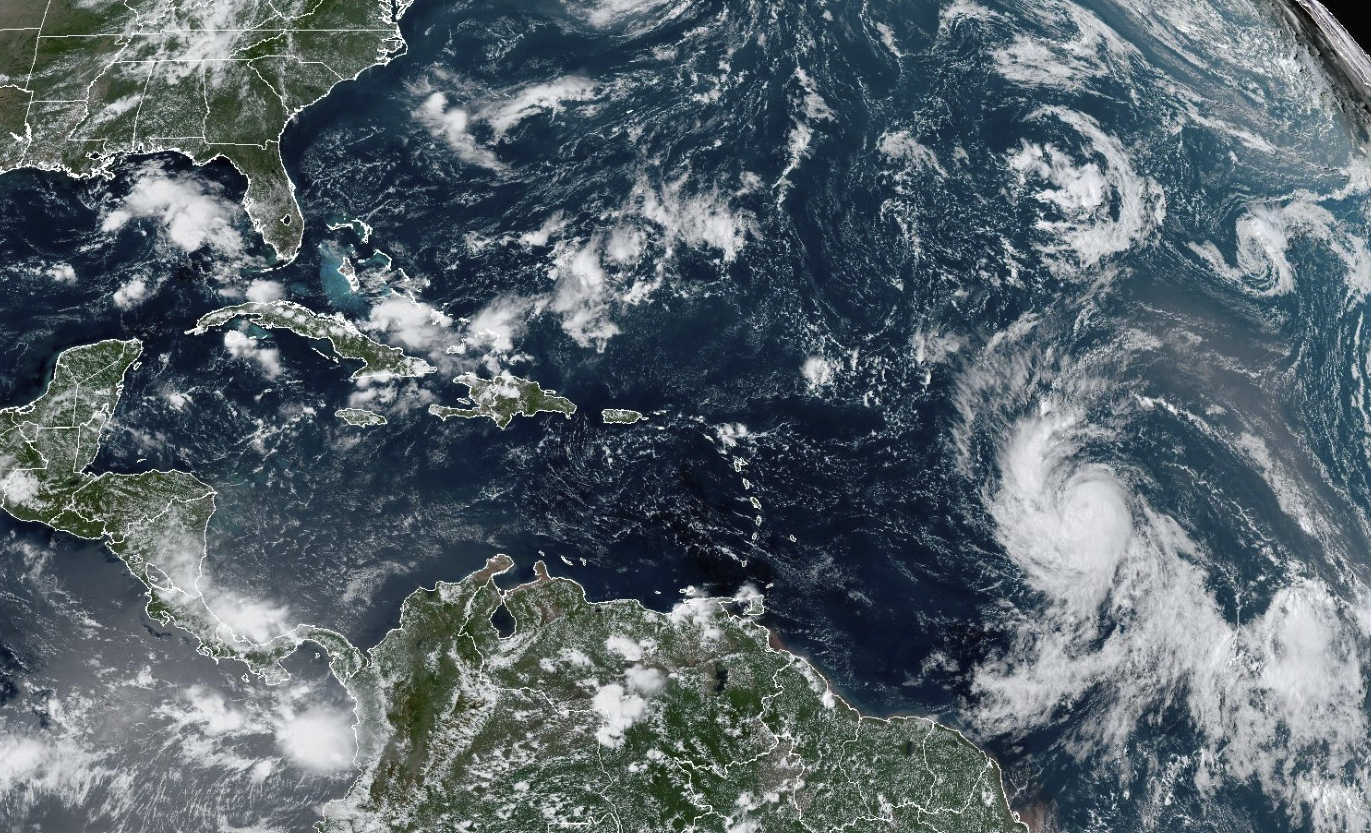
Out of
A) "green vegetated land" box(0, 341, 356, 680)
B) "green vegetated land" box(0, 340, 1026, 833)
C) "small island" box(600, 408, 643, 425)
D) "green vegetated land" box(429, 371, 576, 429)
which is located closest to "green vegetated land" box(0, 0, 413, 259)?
"green vegetated land" box(0, 341, 356, 680)

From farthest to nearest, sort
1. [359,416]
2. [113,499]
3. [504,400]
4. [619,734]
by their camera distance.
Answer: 1. [504,400]
2. [359,416]
3. [113,499]
4. [619,734]

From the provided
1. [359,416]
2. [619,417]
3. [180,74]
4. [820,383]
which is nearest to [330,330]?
[359,416]

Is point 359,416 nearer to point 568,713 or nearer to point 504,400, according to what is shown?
point 504,400

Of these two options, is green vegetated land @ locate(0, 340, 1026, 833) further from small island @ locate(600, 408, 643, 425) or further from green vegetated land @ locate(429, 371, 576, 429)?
small island @ locate(600, 408, 643, 425)

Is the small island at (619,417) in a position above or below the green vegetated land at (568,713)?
above

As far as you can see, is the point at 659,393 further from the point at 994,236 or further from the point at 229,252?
the point at 229,252

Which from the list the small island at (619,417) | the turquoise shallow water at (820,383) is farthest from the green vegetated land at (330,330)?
the small island at (619,417)

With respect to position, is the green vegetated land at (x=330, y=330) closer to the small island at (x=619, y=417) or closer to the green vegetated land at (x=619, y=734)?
the small island at (x=619, y=417)
